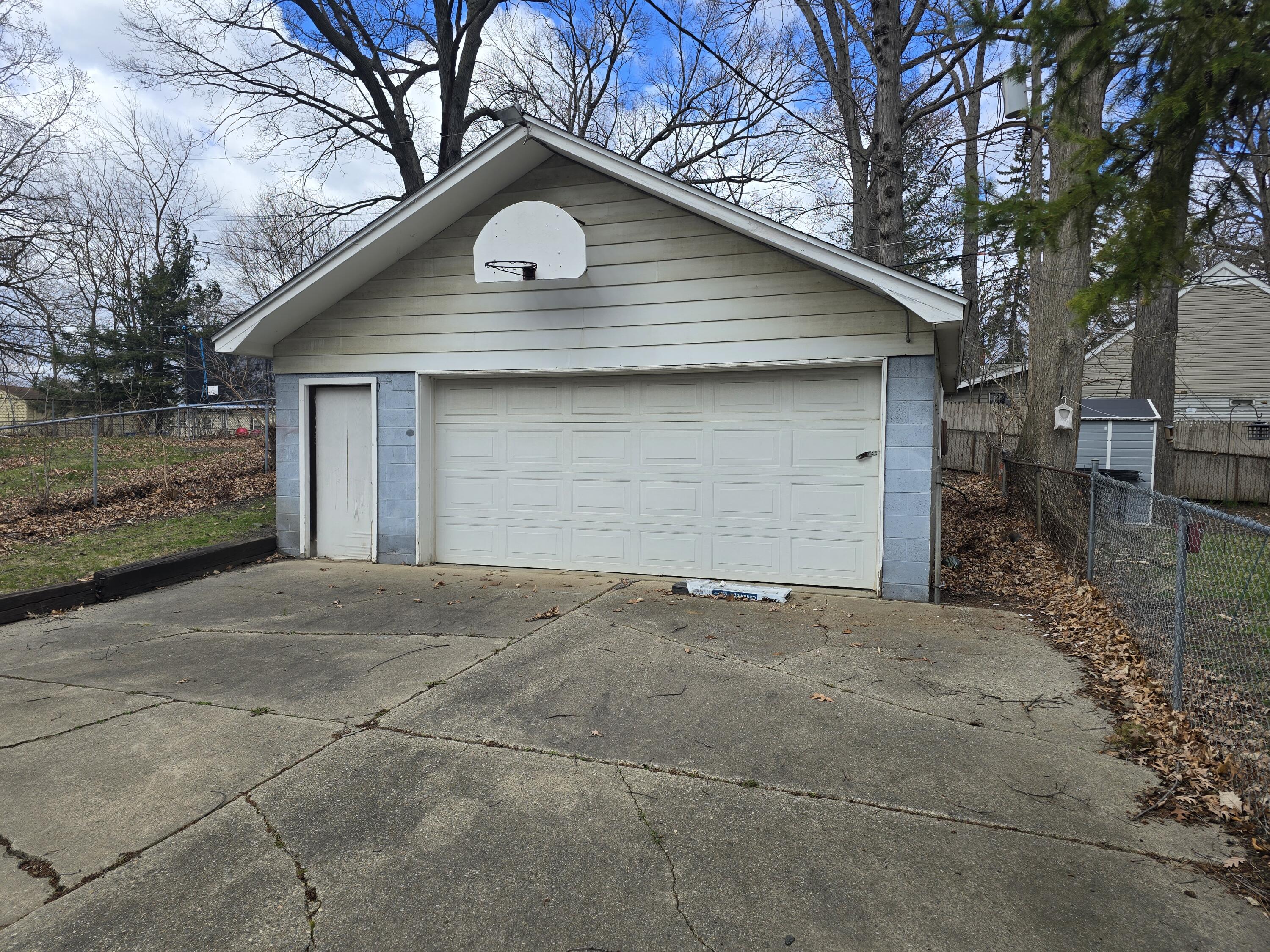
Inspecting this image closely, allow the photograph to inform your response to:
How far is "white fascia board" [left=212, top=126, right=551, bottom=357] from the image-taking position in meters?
7.14

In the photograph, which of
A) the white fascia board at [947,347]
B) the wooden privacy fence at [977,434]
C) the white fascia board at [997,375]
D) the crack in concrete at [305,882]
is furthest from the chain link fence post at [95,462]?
the white fascia board at [997,375]

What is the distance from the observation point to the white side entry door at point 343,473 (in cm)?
852

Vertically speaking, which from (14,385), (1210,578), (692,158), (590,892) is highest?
(692,158)

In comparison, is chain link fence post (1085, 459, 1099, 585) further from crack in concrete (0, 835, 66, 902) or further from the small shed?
the small shed

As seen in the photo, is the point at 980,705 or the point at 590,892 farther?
the point at 980,705

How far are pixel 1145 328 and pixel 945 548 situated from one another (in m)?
9.36

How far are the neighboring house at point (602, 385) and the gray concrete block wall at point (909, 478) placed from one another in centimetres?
2

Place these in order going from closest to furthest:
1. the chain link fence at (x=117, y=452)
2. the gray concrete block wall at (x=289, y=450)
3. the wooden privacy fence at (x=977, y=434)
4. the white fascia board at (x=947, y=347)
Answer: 1. the white fascia board at (x=947, y=347)
2. the gray concrete block wall at (x=289, y=450)
3. the chain link fence at (x=117, y=452)
4. the wooden privacy fence at (x=977, y=434)

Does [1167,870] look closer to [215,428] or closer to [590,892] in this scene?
[590,892]

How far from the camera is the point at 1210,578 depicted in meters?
4.23

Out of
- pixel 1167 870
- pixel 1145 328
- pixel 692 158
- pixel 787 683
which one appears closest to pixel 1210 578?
pixel 1167 870

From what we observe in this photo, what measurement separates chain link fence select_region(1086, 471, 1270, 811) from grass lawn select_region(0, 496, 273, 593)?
877 cm

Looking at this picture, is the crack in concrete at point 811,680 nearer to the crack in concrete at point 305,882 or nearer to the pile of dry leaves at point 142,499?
the crack in concrete at point 305,882

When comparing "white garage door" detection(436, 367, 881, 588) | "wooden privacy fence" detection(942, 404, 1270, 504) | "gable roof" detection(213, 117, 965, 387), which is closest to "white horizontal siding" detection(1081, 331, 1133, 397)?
"wooden privacy fence" detection(942, 404, 1270, 504)
